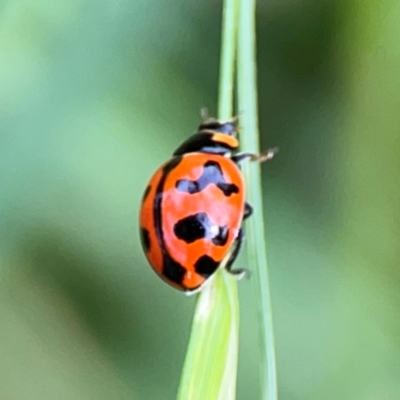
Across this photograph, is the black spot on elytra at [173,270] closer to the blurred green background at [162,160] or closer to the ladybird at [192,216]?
the ladybird at [192,216]

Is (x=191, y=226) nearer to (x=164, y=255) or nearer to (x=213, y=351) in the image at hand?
(x=164, y=255)

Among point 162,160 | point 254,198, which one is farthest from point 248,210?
point 162,160

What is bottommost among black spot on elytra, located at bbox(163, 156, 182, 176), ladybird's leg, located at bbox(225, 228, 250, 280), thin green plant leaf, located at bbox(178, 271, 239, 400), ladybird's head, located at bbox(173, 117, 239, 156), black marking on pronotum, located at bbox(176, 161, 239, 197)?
thin green plant leaf, located at bbox(178, 271, 239, 400)

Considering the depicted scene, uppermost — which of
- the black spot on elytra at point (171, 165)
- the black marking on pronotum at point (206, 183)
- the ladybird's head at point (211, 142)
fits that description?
the ladybird's head at point (211, 142)

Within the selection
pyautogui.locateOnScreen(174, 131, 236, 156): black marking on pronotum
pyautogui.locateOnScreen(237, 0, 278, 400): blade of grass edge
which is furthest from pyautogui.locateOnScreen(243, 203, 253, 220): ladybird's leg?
pyautogui.locateOnScreen(174, 131, 236, 156): black marking on pronotum

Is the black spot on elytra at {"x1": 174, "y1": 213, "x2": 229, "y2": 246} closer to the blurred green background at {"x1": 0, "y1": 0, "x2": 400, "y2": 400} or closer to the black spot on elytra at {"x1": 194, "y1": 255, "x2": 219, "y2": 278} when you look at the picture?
the black spot on elytra at {"x1": 194, "y1": 255, "x2": 219, "y2": 278}

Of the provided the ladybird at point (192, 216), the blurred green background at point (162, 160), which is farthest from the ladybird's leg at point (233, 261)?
the blurred green background at point (162, 160)

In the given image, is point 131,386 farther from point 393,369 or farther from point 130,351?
point 393,369
